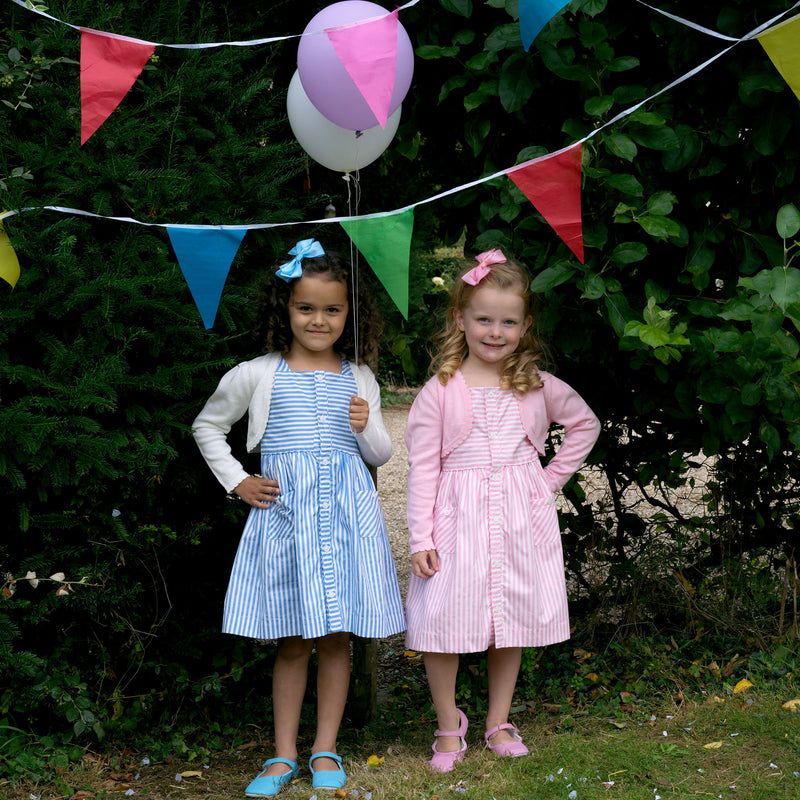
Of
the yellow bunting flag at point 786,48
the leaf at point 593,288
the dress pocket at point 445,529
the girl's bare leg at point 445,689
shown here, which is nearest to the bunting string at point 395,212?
the yellow bunting flag at point 786,48

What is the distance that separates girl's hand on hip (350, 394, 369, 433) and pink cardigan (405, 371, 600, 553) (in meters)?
0.15

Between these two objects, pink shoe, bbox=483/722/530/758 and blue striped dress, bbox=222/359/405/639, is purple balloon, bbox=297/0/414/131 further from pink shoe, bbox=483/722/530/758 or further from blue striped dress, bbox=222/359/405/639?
pink shoe, bbox=483/722/530/758

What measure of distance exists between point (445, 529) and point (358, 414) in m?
0.45

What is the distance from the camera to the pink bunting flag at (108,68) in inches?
112

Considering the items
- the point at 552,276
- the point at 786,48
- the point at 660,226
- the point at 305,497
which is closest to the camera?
the point at 786,48

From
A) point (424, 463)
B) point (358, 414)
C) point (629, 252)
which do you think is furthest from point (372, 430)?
point (629, 252)

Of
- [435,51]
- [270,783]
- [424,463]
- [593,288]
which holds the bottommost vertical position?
[270,783]

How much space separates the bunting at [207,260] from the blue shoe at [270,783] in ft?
4.61

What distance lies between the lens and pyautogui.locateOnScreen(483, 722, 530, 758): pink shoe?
122 inches

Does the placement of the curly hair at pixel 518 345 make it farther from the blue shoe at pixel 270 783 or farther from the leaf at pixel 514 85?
the blue shoe at pixel 270 783

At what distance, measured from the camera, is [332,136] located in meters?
3.05

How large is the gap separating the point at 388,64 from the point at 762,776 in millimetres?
2344

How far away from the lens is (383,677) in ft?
14.3

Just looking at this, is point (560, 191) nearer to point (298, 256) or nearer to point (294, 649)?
point (298, 256)
